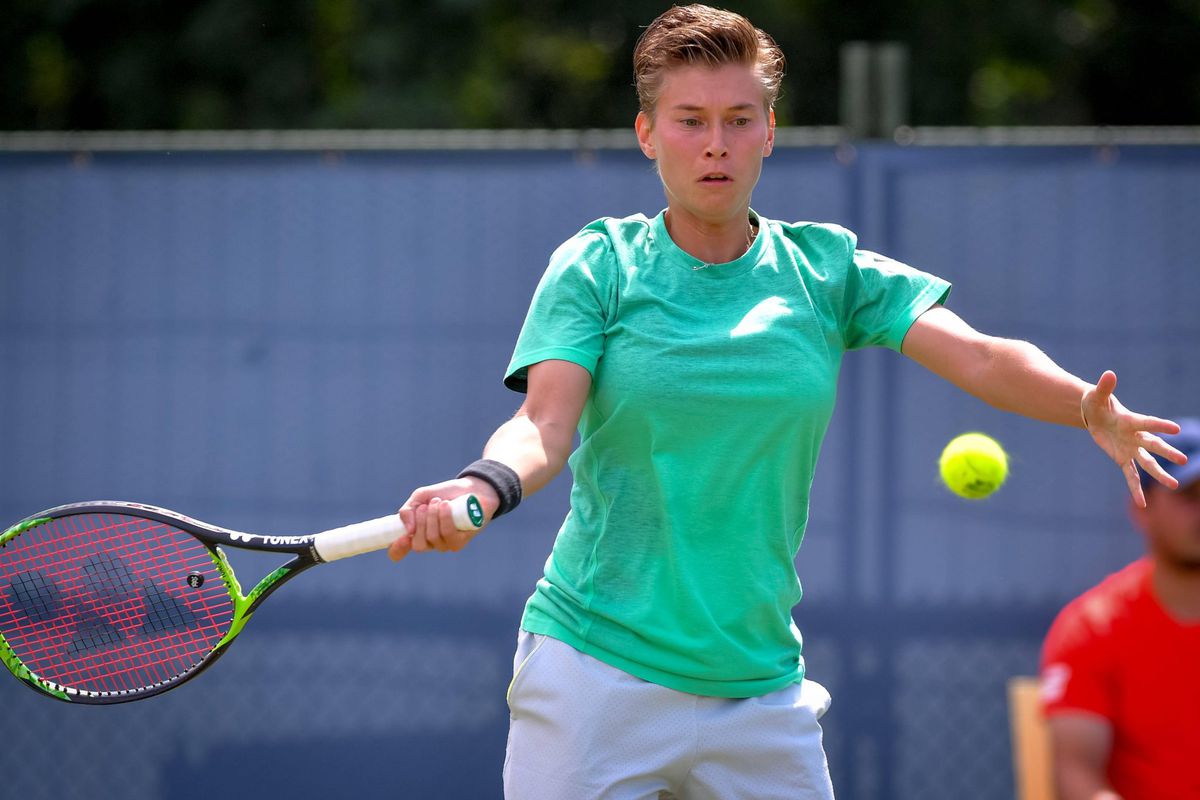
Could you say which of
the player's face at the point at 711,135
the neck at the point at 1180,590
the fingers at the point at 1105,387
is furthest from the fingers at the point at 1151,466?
the player's face at the point at 711,135

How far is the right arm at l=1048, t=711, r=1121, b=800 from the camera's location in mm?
2836

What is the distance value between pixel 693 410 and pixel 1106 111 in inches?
426

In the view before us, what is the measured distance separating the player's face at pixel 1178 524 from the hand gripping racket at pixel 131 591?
1425 millimetres

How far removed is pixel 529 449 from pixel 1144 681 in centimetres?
134

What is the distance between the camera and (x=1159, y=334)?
4.71 metres

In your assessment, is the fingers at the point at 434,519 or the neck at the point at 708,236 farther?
the neck at the point at 708,236

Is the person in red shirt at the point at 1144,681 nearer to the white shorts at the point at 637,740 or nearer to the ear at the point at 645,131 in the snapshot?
the white shorts at the point at 637,740

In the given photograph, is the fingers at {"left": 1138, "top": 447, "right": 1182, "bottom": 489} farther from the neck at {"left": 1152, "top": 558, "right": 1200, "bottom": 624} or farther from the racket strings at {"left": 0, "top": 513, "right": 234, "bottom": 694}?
the racket strings at {"left": 0, "top": 513, "right": 234, "bottom": 694}

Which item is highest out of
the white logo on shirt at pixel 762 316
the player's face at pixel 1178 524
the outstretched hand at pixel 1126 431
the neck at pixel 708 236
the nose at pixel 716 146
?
the nose at pixel 716 146

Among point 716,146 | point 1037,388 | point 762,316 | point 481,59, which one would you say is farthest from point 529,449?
point 481,59

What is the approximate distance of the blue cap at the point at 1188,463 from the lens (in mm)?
2916

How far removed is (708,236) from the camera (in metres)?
Result: 2.61

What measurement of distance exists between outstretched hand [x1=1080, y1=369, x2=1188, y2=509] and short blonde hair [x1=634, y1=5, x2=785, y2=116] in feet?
2.49

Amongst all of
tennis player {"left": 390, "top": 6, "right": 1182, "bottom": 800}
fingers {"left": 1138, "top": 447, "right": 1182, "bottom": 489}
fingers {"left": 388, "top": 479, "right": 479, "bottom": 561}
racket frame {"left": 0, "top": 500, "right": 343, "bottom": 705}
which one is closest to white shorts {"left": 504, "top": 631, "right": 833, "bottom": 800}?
tennis player {"left": 390, "top": 6, "right": 1182, "bottom": 800}
